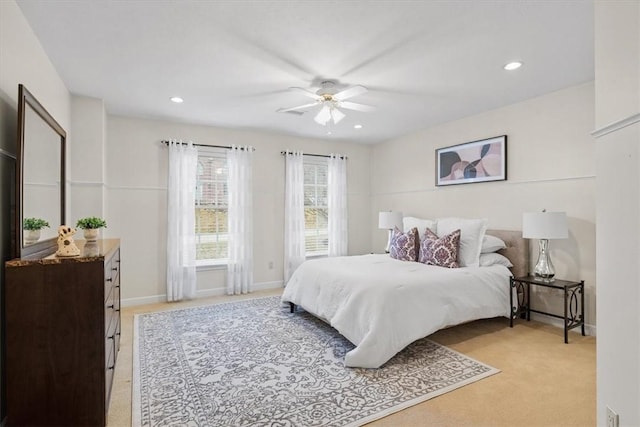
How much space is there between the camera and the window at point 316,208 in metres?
5.82

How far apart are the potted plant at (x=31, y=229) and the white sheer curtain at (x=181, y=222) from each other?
2366mm

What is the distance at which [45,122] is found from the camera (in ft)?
7.89

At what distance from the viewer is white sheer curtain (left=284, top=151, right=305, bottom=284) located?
5.48 metres

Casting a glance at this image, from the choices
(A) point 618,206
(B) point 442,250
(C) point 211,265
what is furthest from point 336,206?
(A) point 618,206

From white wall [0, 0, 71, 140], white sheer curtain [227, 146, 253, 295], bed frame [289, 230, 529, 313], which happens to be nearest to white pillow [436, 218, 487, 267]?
bed frame [289, 230, 529, 313]

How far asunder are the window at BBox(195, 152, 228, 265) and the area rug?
1.51 meters

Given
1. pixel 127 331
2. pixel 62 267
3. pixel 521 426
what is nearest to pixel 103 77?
pixel 62 267

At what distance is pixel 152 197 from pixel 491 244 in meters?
4.44

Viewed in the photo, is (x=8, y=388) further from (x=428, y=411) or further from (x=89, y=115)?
(x=89, y=115)

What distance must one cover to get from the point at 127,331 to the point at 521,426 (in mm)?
3564

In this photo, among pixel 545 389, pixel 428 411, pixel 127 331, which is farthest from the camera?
pixel 127 331

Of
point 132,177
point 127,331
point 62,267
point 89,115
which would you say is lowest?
point 127,331

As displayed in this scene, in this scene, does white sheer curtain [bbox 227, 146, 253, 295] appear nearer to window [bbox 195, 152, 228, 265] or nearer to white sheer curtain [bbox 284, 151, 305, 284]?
window [bbox 195, 152, 228, 265]

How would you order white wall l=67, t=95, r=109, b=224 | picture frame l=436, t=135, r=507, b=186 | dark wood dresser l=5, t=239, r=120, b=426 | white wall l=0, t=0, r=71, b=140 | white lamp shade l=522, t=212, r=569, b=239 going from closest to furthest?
dark wood dresser l=5, t=239, r=120, b=426
white wall l=0, t=0, r=71, b=140
white lamp shade l=522, t=212, r=569, b=239
white wall l=67, t=95, r=109, b=224
picture frame l=436, t=135, r=507, b=186
